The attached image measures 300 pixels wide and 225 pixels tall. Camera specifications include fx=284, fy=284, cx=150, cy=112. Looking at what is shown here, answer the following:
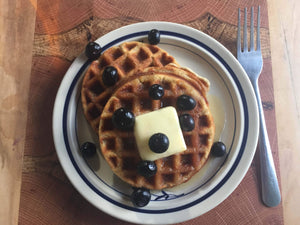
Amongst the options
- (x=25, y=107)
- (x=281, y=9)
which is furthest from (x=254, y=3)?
(x=25, y=107)

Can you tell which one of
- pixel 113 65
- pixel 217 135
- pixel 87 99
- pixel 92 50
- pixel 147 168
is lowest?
pixel 147 168

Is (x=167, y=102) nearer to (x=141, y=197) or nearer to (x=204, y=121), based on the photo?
(x=204, y=121)

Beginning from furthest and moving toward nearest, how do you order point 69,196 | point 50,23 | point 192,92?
1. point 50,23
2. point 69,196
3. point 192,92

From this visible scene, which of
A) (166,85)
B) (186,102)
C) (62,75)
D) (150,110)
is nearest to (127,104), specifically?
(150,110)

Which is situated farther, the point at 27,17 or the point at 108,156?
the point at 27,17

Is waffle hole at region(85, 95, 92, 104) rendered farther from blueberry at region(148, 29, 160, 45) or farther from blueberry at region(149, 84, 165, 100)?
blueberry at region(148, 29, 160, 45)

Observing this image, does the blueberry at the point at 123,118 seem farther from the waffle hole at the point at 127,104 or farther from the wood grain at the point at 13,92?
the wood grain at the point at 13,92

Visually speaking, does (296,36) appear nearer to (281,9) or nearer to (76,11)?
(281,9)
